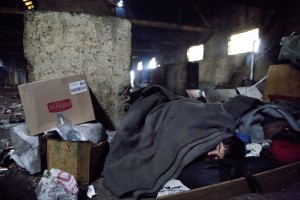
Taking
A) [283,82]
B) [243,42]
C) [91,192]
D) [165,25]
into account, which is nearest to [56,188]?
[91,192]

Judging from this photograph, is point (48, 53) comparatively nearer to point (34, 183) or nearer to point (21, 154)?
point (21, 154)

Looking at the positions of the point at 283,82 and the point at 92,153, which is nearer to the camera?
the point at 92,153

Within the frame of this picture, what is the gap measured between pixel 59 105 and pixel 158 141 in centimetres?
97

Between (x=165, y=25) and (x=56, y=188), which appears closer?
(x=56, y=188)

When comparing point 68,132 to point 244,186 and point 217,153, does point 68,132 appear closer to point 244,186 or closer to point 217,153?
point 217,153

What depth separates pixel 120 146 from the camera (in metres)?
1.82

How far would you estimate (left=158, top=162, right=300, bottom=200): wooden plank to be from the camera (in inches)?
49.1

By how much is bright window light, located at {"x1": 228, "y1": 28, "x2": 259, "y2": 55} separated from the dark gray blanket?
18.9ft

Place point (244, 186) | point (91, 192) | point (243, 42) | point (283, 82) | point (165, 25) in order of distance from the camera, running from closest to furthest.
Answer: point (244, 186), point (91, 192), point (283, 82), point (243, 42), point (165, 25)

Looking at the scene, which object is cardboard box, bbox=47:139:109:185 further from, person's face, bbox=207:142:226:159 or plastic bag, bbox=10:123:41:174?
person's face, bbox=207:142:226:159

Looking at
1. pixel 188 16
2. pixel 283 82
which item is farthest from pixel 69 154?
pixel 188 16

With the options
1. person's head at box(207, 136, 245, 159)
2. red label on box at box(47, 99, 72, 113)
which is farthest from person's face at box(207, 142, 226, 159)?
red label on box at box(47, 99, 72, 113)

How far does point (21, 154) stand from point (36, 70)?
0.80 metres

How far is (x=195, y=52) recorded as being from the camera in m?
10.4
